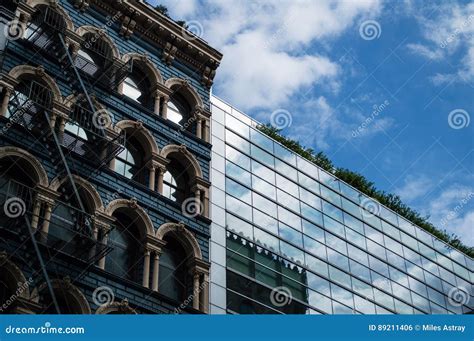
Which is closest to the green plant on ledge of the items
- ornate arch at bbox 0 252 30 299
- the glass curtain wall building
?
the glass curtain wall building

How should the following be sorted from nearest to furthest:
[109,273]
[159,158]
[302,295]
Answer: [109,273], [159,158], [302,295]

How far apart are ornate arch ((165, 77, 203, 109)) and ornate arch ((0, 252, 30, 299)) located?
13.8 meters

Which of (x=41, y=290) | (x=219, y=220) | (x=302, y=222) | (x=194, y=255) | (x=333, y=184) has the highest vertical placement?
(x=333, y=184)

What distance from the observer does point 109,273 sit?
2752 cm

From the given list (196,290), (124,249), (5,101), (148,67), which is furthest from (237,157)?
(5,101)

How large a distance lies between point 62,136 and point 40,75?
8.81ft

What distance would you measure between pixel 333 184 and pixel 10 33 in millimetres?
18844

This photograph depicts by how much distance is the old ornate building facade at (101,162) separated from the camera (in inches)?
1034

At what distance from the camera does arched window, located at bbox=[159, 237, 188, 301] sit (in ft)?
98.7

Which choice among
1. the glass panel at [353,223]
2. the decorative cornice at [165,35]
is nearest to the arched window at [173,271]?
the decorative cornice at [165,35]

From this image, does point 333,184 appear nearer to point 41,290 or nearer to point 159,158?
point 159,158

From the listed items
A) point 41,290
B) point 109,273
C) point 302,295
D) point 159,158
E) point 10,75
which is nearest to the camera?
point 41,290

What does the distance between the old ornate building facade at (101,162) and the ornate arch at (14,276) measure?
3cm

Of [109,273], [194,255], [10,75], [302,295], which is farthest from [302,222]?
[10,75]
